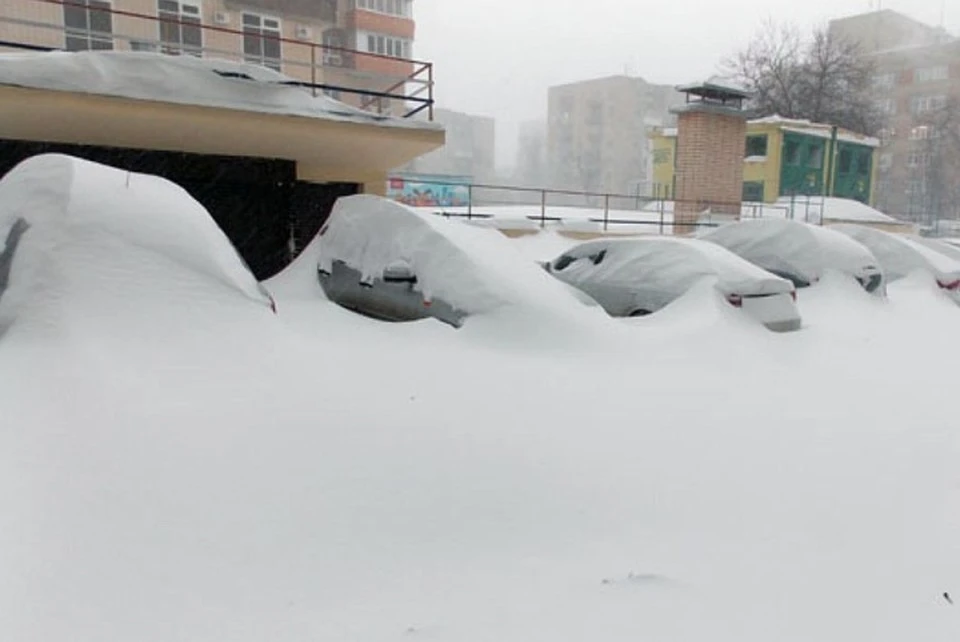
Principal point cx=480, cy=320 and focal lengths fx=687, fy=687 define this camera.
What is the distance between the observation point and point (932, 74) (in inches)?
2623

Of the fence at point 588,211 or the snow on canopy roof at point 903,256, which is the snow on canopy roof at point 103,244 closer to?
the fence at point 588,211

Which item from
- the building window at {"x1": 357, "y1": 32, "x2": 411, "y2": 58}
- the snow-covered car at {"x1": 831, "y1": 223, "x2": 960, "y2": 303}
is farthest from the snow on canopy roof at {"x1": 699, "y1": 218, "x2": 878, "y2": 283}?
the building window at {"x1": 357, "y1": 32, "x2": 411, "y2": 58}

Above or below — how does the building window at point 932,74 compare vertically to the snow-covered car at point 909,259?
above

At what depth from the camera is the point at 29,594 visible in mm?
2291

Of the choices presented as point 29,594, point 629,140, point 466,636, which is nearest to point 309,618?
point 466,636

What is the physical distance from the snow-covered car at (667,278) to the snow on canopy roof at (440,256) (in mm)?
1349

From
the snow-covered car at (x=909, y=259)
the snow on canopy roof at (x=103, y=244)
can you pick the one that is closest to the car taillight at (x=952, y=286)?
the snow-covered car at (x=909, y=259)

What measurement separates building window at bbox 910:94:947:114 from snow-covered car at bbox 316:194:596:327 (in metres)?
71.1

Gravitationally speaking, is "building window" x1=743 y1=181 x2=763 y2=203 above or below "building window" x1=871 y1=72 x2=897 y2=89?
below

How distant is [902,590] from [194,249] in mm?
4133

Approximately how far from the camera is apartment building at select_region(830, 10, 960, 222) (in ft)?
186

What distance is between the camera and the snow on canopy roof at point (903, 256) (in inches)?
465

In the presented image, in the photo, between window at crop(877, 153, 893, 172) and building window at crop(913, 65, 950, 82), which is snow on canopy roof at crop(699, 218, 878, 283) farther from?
building window at crop(913, 65, 950, 82)

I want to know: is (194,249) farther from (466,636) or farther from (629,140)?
(629,140)
